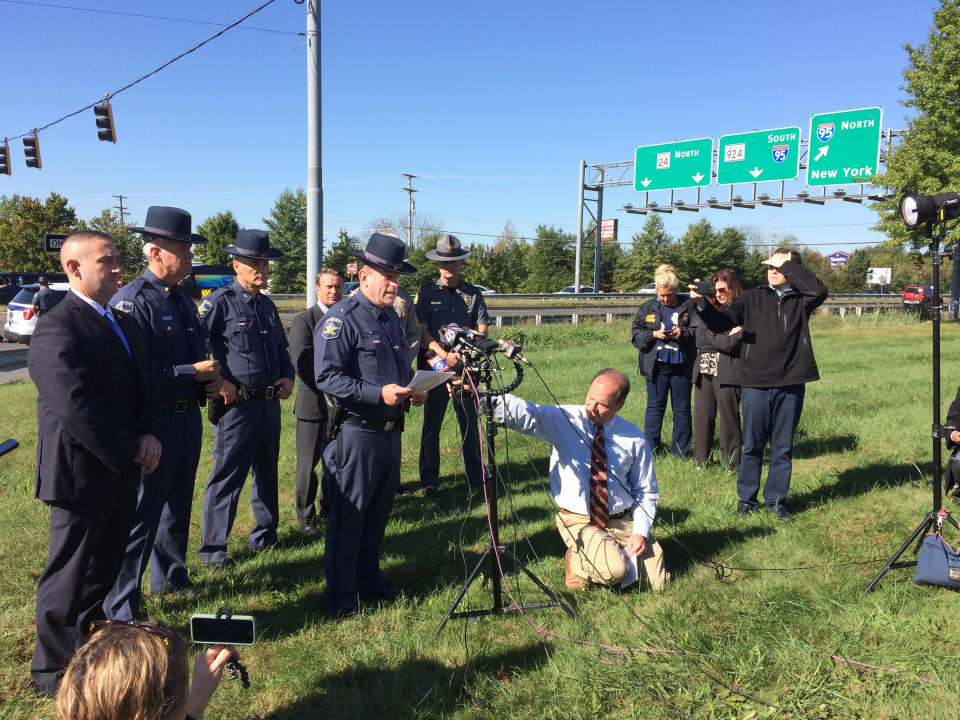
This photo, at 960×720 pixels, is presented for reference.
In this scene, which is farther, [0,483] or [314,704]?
[0,483]

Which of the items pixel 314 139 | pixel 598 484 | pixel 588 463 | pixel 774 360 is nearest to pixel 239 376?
pixel 588 463

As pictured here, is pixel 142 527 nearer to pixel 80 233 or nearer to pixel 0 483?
pixel 80 233

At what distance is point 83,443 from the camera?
3051 millimetres

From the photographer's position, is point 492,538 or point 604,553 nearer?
point 492,538

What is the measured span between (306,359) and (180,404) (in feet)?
4.27

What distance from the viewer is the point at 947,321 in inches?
1084

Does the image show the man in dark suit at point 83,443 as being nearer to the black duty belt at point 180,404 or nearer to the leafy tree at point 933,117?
the black duty belt at point 180,404

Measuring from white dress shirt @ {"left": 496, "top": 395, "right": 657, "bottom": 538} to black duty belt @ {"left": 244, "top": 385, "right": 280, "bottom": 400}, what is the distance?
6.33 ft

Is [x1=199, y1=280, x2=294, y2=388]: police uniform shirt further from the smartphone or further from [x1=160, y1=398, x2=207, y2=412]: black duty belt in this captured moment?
the smartphone

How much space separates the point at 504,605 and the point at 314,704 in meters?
1.31

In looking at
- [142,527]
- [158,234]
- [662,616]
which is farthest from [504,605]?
[158,234]

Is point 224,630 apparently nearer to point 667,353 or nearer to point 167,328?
point 167,328

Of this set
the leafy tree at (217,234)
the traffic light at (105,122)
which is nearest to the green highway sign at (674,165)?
the traffic light at (105,122)

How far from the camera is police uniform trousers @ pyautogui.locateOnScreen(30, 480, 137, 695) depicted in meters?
3.16
